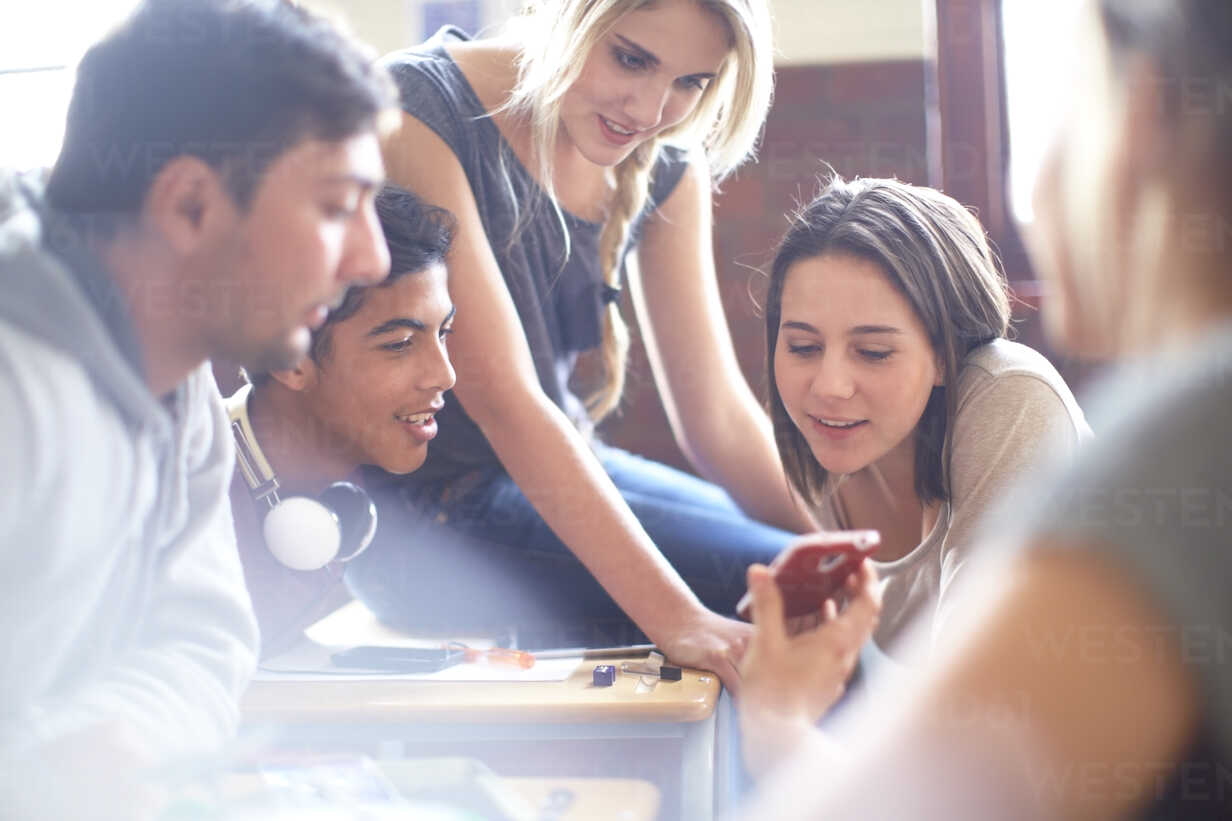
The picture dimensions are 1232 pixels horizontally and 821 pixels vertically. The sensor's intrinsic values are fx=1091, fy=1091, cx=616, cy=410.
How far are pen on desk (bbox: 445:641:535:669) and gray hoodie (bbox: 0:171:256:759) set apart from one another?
34cm

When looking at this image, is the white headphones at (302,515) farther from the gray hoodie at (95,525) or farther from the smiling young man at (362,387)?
the gray hoodie at (95,525)

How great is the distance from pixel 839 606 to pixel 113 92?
0.71 meters

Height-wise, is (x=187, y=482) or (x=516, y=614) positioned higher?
(x=187, y=482)

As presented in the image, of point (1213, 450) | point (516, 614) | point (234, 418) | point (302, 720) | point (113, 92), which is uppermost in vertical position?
point (113, 92)

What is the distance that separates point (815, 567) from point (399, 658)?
22.4 inches

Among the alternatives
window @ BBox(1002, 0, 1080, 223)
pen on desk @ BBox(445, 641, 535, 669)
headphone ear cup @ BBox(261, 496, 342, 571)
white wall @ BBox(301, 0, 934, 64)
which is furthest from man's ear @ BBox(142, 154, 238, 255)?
white wall @ BBox(301, 0, 934, 64)

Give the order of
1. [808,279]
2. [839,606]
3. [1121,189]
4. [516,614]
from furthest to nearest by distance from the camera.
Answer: [516,614] < [808,279] < [839,606] < [1121,189]

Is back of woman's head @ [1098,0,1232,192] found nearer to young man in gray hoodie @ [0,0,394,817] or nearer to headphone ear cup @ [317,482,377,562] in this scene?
young man in gray hoodie @ [0,0,394,817]

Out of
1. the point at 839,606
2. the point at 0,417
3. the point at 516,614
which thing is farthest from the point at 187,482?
the point at 516,614

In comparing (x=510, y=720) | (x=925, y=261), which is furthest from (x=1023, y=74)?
(x=510, y=720)

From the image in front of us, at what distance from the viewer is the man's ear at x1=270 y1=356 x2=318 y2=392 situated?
1209mm

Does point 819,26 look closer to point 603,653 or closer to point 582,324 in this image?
point 582,324

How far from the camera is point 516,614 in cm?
146

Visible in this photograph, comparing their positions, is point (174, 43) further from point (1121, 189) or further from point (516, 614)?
point (516, 614)
